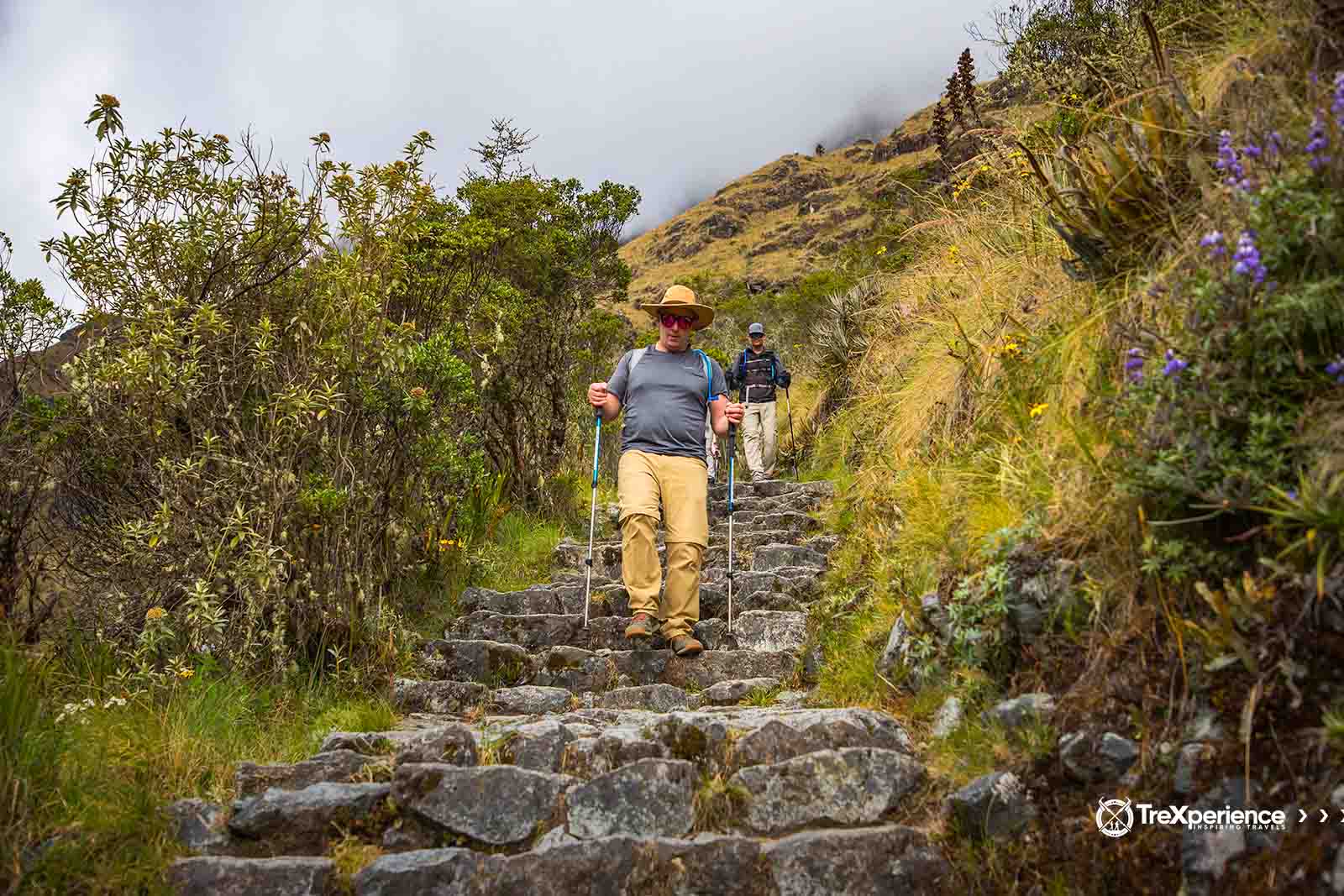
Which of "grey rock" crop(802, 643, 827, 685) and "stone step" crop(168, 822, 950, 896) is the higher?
"grey rock" crop(802, 643, 827, 685)

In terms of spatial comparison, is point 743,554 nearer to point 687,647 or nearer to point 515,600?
point 515,600

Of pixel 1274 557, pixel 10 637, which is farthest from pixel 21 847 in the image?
pixel 1274 557

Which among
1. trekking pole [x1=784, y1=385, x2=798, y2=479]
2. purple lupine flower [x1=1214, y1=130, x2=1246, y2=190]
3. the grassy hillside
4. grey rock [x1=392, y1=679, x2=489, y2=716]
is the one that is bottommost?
grey rock [x1=392, y1=679, x2=489, y2=716]

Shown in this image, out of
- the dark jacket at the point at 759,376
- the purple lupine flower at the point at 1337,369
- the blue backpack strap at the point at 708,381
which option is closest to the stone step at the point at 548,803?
the purple lupine flower at the point at 1337,369

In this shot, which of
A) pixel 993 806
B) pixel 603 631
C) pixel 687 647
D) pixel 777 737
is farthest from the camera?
pixel 603 631

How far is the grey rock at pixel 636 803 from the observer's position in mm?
3373

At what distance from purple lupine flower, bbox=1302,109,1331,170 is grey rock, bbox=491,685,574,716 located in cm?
422

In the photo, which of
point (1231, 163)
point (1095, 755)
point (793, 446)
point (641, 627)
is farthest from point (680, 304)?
point (793, 446)

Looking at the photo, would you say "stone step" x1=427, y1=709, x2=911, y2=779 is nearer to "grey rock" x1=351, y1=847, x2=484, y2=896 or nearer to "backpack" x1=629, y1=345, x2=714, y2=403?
"grey rock" x1=351, y1=847, x2=484, y2=896

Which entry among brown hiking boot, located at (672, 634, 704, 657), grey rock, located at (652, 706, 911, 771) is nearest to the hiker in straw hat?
brown hiking boot, located at (672, 634, 704, 657)

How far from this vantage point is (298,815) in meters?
3.39

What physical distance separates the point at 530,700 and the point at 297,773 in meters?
1.65

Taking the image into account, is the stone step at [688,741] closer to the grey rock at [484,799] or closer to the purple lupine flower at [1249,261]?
the grey rock at [484,799]

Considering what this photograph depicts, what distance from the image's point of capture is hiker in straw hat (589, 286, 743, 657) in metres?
5.75
